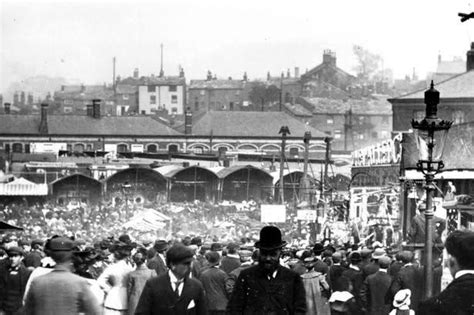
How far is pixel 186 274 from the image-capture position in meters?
8.55

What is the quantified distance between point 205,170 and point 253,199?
13.1 feet

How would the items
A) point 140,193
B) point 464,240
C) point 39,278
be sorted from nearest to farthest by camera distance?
1. point 464,240
2. point 39,278
3. point 140,193

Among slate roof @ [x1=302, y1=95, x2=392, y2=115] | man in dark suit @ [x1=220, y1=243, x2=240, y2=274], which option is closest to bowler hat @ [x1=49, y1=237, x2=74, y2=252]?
man in dark suit @ [x1=220, y1=243, x2=240, y2=274]

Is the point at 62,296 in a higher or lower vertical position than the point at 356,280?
higher

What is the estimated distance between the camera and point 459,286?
5.62 m

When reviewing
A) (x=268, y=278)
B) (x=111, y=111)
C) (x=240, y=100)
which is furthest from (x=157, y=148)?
(x=268, y=278)

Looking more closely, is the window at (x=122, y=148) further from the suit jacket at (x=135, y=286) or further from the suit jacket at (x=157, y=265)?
the suit jacket at (x=135, y=286)

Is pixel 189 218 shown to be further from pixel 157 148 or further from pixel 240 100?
pixel 240 100

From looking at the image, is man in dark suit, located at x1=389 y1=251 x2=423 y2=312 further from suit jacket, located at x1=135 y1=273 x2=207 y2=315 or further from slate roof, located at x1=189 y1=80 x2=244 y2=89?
slate roof, located at x1=189 y1=80 x2=244 y2=89

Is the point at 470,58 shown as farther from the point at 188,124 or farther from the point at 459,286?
the point at 459,286

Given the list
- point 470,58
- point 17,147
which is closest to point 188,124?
point 17,147

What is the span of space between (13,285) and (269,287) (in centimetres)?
640

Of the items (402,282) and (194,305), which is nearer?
(194,305)

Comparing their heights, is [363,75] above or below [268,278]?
above
